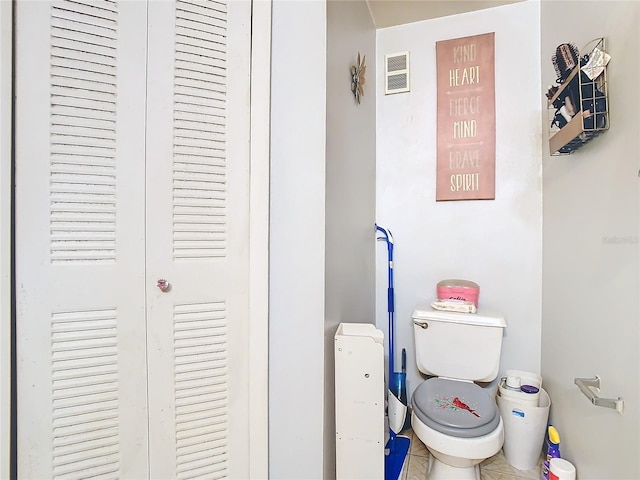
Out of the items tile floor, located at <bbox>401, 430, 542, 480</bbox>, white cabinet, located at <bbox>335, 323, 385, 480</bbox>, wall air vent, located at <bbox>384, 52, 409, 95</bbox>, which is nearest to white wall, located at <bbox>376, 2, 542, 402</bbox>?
wall air vent, located at <bbox>384, 52, 409, 95</bbox>

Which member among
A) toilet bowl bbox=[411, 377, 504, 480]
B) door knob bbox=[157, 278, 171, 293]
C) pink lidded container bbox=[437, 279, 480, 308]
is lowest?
toilet bowl bbox=[411, 377, 504, 480]

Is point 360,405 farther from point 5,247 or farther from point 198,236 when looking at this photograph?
point 5,247

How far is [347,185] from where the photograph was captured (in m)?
1.57

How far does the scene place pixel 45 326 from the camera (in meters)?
1.13

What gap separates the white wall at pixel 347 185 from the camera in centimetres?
133

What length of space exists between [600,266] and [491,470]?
116 centimetres

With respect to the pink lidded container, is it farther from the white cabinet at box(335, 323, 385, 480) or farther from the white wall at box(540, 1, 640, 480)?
the white cabinet at box(335, 323, 385, 480)

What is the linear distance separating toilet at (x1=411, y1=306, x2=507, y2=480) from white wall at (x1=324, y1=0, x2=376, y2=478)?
395 mm

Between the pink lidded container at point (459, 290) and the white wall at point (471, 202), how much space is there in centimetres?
10

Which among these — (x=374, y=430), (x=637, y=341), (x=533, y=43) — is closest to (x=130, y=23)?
(x=374, y=430)

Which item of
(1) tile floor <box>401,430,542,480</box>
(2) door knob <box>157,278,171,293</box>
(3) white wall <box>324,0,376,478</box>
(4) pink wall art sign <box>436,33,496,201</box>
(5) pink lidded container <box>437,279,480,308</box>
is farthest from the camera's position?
(4) pink wall art sign <box>436,33,496,201</box>

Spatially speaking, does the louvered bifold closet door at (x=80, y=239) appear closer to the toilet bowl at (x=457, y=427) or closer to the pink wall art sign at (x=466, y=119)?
the toilet bowl at (x=457, y=427)

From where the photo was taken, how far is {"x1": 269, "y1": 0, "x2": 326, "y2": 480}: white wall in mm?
1266

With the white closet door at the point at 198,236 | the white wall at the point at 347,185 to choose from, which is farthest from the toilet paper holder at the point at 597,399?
the white closet door at the point at 198,236
